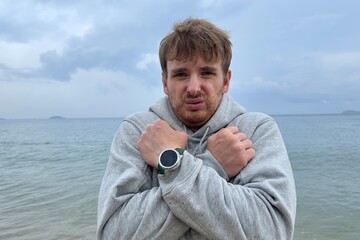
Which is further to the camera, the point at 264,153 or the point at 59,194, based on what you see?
the point at 59,194

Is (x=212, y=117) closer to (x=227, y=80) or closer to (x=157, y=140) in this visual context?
(x=227, y=80)

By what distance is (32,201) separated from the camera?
570 inches

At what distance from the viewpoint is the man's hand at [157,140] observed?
2.41 m

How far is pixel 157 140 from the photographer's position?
96.1 inches

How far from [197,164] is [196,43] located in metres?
0.84

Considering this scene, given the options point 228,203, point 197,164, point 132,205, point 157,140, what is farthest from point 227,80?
point 132,205

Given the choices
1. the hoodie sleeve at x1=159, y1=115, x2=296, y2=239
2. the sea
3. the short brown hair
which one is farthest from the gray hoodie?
the sea

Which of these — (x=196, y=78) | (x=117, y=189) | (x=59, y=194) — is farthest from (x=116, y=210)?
(x=59, y=194)

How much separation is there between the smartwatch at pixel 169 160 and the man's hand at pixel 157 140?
151mm

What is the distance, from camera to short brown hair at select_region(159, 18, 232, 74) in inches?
97.7

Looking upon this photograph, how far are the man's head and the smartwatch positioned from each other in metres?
0.46

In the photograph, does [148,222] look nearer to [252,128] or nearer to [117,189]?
[117,189]

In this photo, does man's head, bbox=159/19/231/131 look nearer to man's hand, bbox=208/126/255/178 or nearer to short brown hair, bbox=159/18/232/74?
short brown hair, bbox=159/18/232/74

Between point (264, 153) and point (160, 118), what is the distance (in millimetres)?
813
